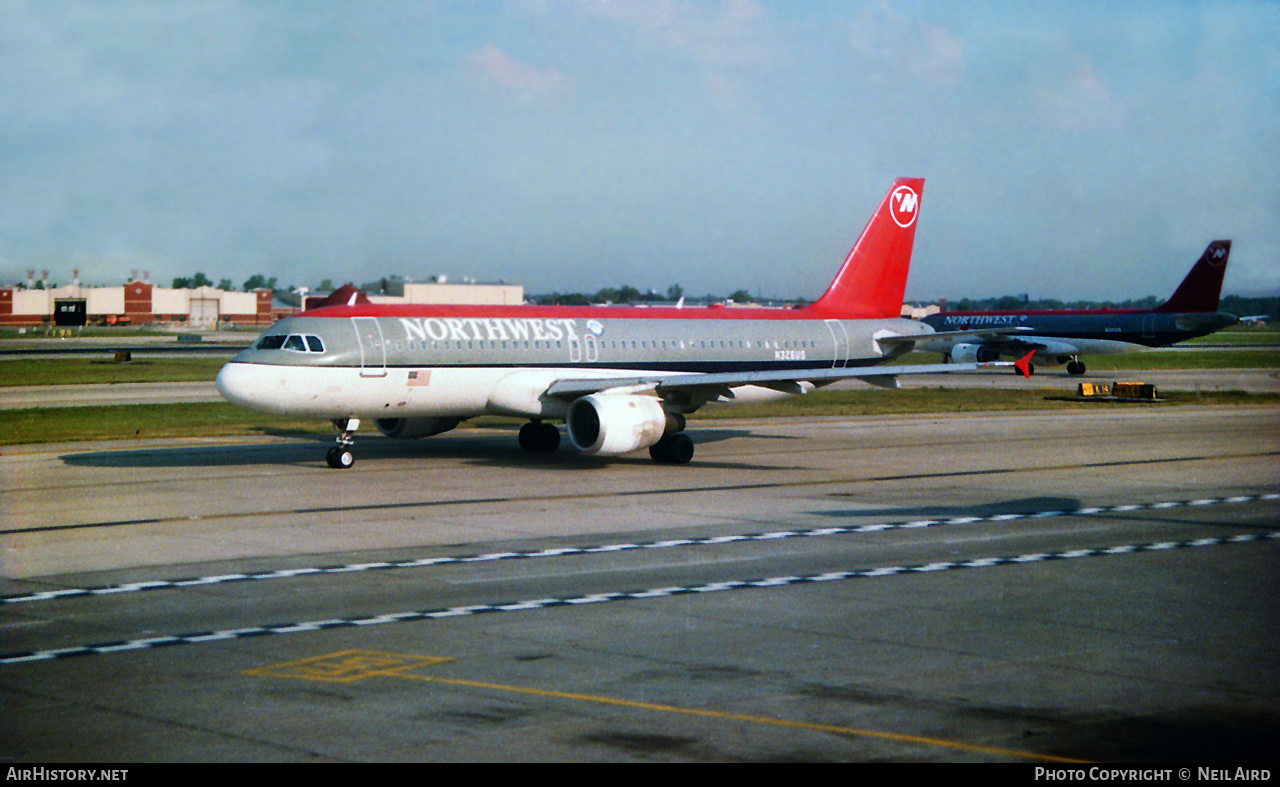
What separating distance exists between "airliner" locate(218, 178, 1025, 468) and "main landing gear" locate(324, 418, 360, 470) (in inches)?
1.0

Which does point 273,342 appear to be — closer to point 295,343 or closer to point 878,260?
point 295,343

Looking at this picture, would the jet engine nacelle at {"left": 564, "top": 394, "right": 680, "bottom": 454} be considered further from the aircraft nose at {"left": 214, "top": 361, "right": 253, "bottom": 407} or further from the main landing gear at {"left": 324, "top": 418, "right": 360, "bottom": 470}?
the aircraft nose at {"left": 214, "top": 361, "right": 253, "bottom": 407}

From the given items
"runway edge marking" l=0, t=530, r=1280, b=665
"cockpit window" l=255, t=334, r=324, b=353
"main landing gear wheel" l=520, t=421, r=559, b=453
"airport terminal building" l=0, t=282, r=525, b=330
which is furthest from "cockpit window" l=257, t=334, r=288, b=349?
"airport terminal building" l=0, t=282, r=525, b=330

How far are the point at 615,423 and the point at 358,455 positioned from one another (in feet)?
26.4

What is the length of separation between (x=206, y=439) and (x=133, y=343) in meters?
74.0

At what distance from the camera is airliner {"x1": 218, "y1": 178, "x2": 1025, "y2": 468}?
1182 inches

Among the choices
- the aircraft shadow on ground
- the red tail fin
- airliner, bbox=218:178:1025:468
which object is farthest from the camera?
the red tail fin

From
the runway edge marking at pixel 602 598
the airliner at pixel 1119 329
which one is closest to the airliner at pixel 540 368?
the runway edge marking at pixel 602 598

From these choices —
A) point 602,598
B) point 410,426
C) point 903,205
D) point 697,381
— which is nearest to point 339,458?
point 410,426

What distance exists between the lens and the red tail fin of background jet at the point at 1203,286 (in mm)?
77125

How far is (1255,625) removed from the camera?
15.4m

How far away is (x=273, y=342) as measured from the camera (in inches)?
1184

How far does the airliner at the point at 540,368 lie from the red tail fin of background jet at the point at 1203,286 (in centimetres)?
4711

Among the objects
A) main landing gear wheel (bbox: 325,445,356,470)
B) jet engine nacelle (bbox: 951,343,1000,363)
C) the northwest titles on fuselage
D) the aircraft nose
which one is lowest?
main landing gear wheel (bbox: 325,445,356,470)
